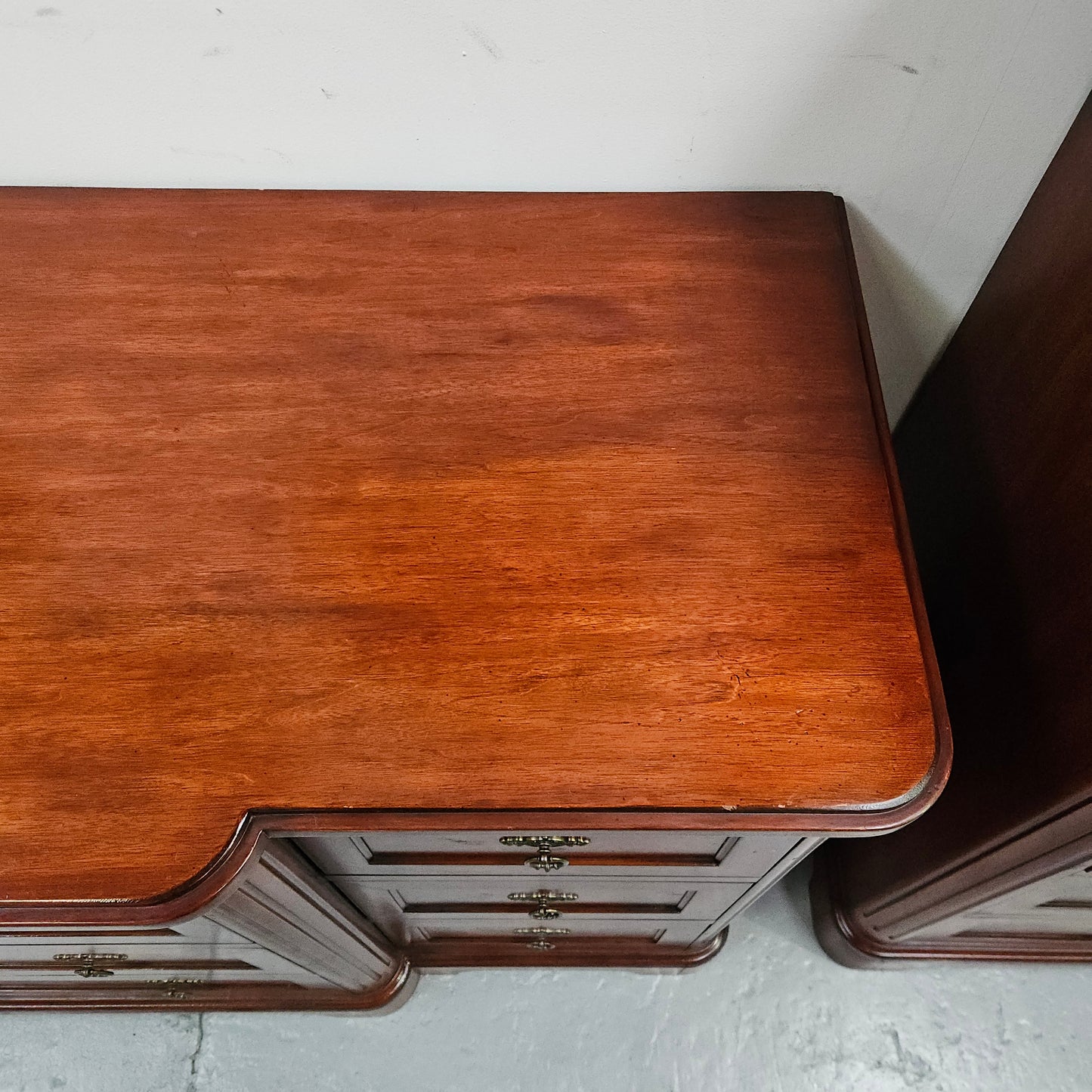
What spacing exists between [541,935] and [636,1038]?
221 mm

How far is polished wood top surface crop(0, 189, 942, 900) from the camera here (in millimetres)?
543

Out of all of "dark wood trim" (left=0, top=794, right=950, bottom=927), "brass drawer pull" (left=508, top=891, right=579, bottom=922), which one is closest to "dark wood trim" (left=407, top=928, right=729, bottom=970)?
"brass drawer pull" (left=508, top=891, right=579, bottom=922)

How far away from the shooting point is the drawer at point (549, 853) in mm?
651

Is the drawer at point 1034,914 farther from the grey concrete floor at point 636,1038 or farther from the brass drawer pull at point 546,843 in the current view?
the brass drawer pull at point 546,843

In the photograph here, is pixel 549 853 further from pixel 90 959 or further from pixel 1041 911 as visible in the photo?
pixel 1041 911

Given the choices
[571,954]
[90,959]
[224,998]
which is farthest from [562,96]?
[224,998]

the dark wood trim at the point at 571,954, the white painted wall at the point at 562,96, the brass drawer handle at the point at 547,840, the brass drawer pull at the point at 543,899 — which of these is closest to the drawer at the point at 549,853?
the brass drawer handle at the point at 547,840

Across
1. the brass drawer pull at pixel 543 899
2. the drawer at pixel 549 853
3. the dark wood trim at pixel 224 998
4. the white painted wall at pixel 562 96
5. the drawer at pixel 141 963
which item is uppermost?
the white painted wall at pixel 562 96

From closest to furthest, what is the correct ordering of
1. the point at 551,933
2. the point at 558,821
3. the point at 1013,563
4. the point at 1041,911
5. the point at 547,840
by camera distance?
the point at 558,821 < the point at 547,840 < the point at 1013,563 < the point at 1041,911 < the point at 551,933

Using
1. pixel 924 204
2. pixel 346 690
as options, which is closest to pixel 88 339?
pixel 346 690

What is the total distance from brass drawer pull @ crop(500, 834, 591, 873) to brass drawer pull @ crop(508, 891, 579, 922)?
186 millimetres

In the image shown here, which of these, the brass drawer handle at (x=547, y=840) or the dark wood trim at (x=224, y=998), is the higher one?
the brass drawer handle at (x=547, y=840)

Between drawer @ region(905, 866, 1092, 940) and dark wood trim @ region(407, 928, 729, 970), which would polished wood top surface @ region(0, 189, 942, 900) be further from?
dark wood trim @ region(407, 928, 729, 970)

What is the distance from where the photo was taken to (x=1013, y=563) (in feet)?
2.62
